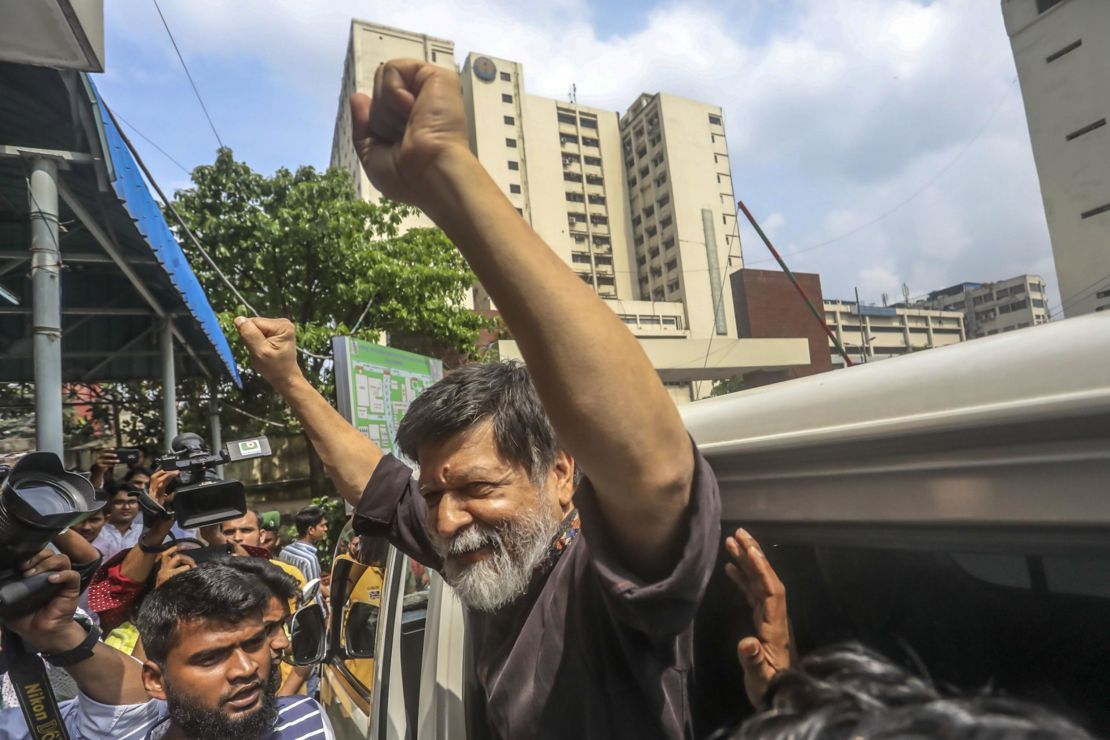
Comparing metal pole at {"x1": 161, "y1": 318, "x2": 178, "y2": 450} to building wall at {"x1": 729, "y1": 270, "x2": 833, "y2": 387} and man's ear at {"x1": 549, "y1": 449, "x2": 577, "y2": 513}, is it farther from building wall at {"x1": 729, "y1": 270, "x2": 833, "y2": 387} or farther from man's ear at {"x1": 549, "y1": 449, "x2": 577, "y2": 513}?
building wall at {"x1": 729, "y1": 270, "x2": 833, "y2": 387}

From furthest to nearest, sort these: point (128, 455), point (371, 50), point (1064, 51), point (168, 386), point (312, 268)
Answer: point (371, 50), point (312, 268), point (168, 386), point (128, 455), point (1064, 51)

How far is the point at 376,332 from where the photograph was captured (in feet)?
33.1

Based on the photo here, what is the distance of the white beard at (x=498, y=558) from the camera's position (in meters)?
1.13

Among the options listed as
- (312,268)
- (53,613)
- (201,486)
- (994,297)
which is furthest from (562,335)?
(994,297)

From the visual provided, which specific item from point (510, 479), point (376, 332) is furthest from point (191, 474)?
point (376, 332)

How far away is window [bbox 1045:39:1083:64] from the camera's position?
8.38 ft

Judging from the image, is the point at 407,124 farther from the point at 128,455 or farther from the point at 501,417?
the point at 128,455

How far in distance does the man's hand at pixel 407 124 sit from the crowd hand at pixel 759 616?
61 centimetres

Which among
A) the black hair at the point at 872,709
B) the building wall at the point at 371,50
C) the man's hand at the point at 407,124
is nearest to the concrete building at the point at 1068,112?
the black hair at the point at 872,709

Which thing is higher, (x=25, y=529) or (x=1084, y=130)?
(x=1084, y=130)

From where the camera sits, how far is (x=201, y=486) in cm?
247

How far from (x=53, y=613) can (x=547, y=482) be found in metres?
1.34

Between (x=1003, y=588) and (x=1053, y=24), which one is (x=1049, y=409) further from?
(x=1053, y=24)

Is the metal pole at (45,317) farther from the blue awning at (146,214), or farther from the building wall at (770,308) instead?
the building wall at (770,308)
